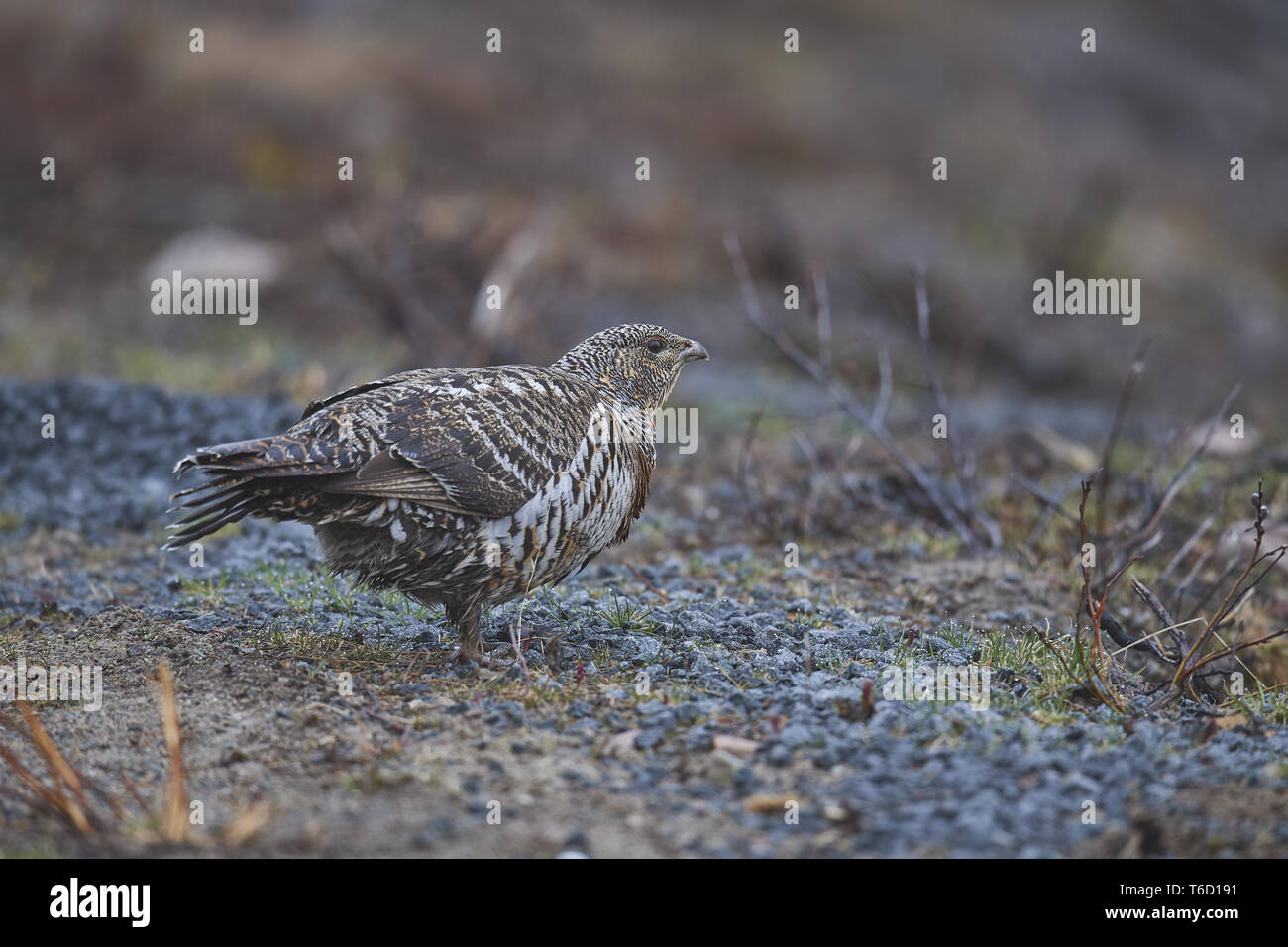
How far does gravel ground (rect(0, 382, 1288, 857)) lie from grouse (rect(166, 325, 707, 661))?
1.42ft

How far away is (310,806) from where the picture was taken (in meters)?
3.71

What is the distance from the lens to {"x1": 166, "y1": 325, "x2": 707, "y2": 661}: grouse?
443 centimetres

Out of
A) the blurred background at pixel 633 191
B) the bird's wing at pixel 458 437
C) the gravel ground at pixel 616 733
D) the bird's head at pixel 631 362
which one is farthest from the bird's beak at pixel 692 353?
the blurred background at pixel 633 191

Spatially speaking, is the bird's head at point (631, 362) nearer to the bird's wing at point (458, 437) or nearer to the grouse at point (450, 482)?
the grouse at point (450, 482)

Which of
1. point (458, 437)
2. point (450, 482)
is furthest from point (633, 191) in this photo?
point (450, 482)

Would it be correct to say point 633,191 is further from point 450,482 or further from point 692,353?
point 450,482

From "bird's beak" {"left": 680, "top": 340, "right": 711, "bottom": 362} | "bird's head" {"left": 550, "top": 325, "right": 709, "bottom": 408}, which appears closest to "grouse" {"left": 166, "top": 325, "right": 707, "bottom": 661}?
"bird's head" {"left": 550, "top": 325, "right": 709, "bottom": 408}

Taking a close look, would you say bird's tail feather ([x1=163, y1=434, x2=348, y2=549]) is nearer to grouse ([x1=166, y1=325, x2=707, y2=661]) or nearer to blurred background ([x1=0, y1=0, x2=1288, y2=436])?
grouse ([x1=166, y1=325, x2=707, y2=661])

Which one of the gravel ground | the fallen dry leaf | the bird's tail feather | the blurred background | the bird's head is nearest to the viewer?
the gravel ground

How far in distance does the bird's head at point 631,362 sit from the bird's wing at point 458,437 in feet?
1.65

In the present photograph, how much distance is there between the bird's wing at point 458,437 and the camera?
4516 millimetres

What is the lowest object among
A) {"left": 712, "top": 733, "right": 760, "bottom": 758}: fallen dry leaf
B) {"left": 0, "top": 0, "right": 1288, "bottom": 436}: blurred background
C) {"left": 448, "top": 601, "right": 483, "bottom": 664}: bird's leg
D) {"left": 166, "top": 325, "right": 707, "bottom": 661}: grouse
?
{"left": 712, "top": 733, "right": 760, "bottom": 758}: fallen dry leaf

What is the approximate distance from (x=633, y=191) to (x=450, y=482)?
1425 cm
